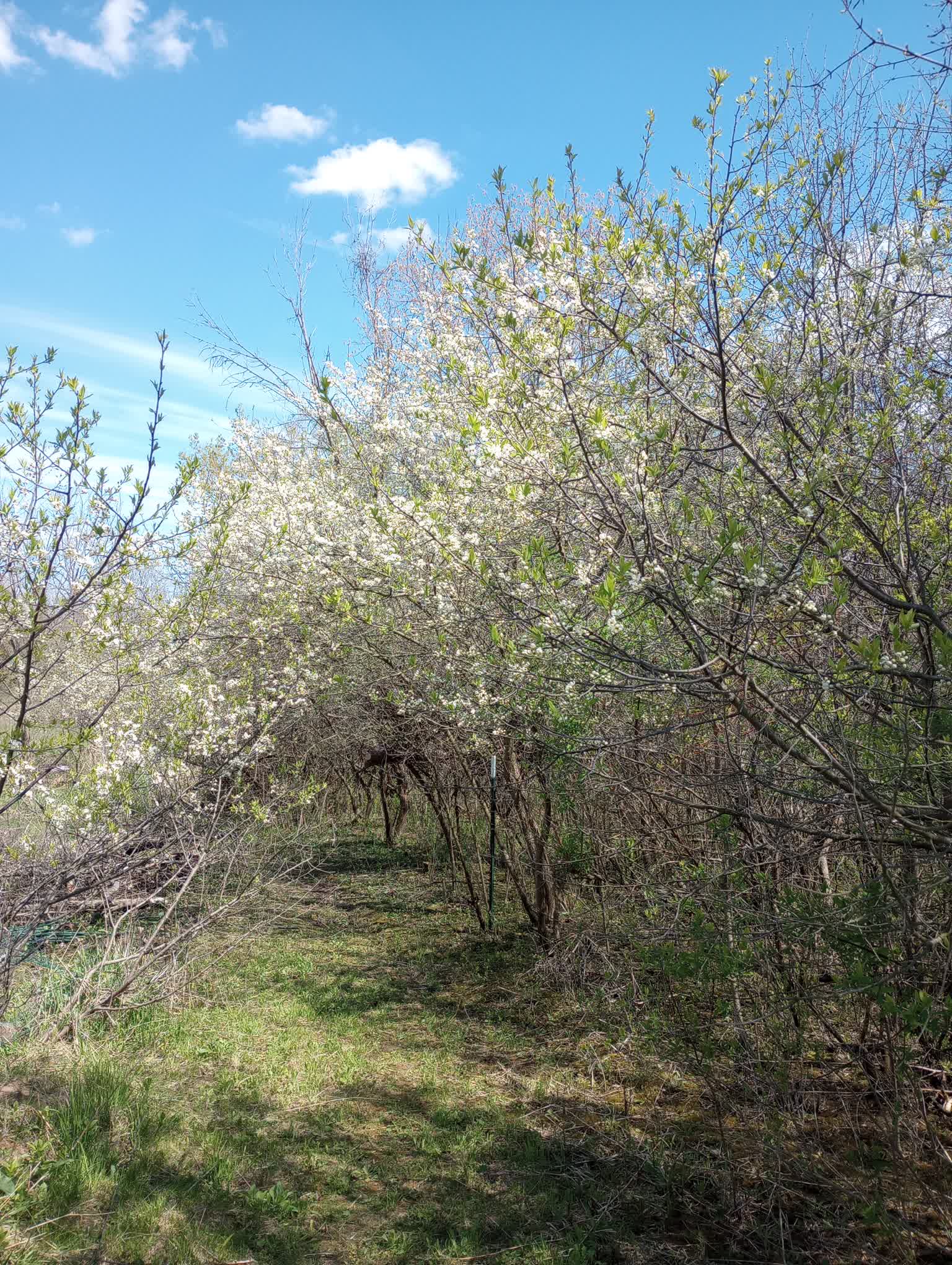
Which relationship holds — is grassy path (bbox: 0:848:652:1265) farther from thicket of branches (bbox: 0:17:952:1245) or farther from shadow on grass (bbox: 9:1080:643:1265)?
thicket of branches (bbox: 0:17:952:1245)

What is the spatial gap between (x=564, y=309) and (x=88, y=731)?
2.85 meters

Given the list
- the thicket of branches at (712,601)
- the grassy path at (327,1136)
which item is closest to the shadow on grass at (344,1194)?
the grassy path at (327,1136)

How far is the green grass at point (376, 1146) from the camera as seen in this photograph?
3547 millimetres

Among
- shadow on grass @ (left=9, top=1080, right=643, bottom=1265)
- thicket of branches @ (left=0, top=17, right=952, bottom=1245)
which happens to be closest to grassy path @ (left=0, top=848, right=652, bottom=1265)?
shadow on grass @ (left=9, top=1080, right=643, bottom=1265)

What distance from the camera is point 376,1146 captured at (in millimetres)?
4590

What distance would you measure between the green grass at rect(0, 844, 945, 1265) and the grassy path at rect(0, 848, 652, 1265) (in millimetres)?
12

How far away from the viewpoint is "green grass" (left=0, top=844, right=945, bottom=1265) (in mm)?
3547

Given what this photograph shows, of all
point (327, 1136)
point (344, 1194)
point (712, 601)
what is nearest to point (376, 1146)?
point (327, 1136)

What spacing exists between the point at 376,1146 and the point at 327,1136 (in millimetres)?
266

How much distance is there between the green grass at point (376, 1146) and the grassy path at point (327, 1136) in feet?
0.04

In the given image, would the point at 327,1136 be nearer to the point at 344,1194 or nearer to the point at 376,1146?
the point at 376,1146

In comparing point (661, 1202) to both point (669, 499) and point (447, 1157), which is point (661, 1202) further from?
point (669, 499)

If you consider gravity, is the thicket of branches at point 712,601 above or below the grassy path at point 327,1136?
above

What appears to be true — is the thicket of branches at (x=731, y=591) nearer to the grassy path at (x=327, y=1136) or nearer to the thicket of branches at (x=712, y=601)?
the thicket of branches at (x=712, y=601)
